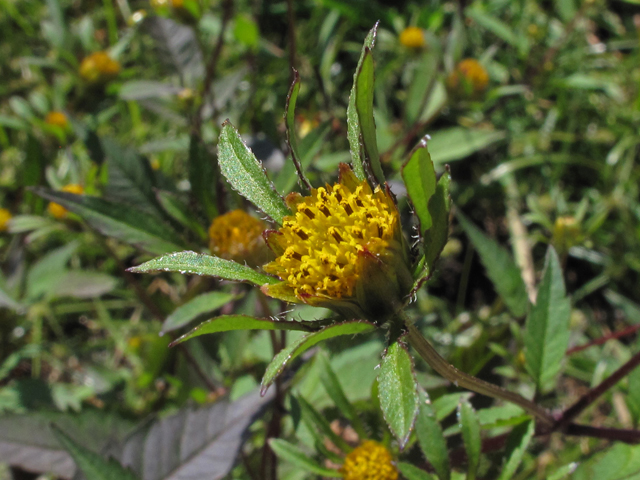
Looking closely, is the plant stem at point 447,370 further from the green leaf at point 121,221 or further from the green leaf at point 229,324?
the green leaf at point 121,221

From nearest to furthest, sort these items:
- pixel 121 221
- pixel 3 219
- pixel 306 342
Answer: pixel 306 342 → pixel 121 221 → pixel 3 219

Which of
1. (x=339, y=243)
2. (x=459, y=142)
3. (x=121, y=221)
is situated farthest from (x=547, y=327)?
(x=459, y=142)

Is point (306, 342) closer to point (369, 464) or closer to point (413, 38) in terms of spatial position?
point (369, 464)

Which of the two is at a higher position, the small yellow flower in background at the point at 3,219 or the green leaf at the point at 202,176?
the green leaf at the point at 202,176

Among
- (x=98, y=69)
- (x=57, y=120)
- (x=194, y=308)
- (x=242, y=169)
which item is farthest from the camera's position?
(x=98, y=69)

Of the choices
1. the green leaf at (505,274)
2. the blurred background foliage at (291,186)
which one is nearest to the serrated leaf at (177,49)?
the blurred background foliage at (291,186)

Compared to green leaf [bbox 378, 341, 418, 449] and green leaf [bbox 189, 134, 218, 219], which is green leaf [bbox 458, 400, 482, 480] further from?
green leaf [bbox 189, 134, 218, 219]
